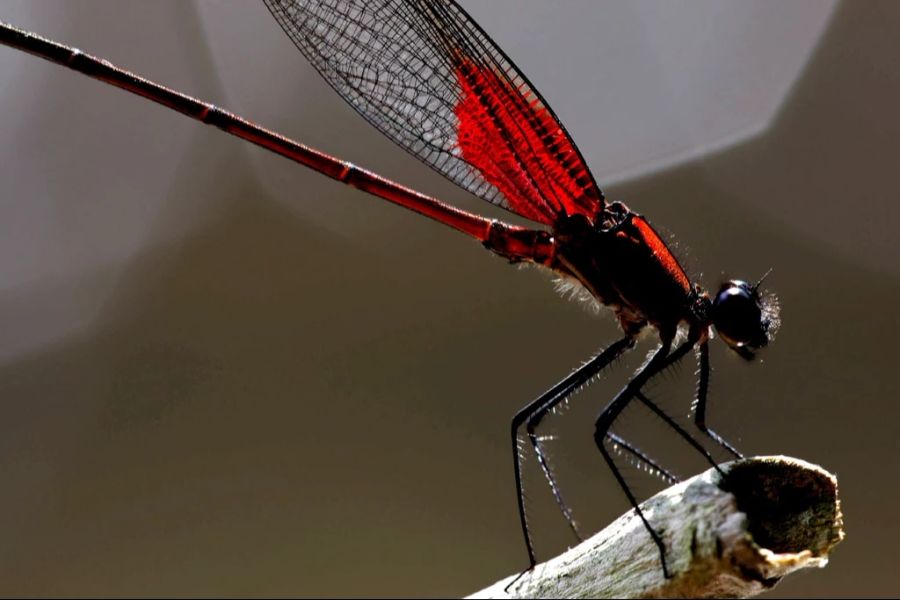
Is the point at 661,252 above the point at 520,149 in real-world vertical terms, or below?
below

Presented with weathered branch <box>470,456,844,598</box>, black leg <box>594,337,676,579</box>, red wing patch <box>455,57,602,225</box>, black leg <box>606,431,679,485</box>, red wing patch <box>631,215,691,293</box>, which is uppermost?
red wing patch <box>455,57,602,225</box>

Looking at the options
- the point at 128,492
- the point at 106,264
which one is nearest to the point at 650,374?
the point at 128,492

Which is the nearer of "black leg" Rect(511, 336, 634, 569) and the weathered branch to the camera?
the weathered branch

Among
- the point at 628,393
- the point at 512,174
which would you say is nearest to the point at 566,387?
the point at 628,393

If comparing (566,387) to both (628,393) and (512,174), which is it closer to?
(628,393)

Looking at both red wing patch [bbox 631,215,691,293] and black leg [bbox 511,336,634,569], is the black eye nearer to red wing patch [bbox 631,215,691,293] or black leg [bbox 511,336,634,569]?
red wing patch [bbox 631,215,691,293]

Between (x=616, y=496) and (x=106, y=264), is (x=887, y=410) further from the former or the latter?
(x=106, y=264)

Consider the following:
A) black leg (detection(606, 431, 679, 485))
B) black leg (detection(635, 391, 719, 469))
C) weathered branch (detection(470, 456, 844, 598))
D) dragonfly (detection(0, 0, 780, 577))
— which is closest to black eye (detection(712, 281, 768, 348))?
dragonfly (detection(0, 0, 780, 577))
